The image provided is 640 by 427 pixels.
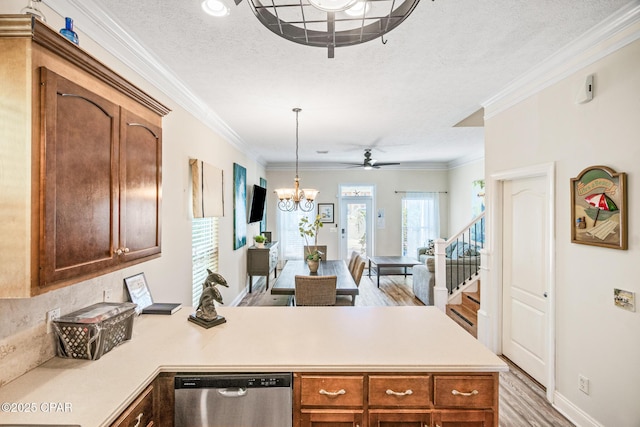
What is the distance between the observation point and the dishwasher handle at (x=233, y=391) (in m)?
1.39

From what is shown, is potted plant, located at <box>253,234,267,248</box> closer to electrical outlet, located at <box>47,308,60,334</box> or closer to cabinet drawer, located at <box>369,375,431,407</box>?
electrical outlet, located at <box>47,308,60,334</box>

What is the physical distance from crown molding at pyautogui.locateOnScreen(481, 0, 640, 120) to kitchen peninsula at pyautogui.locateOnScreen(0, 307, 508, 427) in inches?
81.2

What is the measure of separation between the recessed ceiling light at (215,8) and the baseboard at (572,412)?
356cm

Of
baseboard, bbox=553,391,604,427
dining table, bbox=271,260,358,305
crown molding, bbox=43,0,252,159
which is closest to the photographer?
crown molding, bbox=43,0,252,159

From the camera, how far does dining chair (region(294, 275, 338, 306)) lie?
9.73 feet

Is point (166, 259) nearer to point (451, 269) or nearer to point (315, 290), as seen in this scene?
point (315, 290)

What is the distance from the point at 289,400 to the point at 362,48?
225 centimetres

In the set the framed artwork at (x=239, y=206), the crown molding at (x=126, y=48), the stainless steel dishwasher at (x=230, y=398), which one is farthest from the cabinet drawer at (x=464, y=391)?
the framed artwork at (x=239, y=206)

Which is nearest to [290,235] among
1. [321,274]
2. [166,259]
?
[321,274]

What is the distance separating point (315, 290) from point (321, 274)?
3.38ft

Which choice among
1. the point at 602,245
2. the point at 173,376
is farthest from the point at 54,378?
the point at 602,245

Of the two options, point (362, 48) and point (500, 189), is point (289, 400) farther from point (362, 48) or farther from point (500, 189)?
point (500, 189)

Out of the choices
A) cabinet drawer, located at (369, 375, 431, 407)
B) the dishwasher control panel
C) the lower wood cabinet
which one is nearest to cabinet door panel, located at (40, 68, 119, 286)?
the dishwasher control panel

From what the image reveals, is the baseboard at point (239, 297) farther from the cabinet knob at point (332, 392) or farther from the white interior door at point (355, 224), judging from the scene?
the cabinet knob at point (332, 392)
